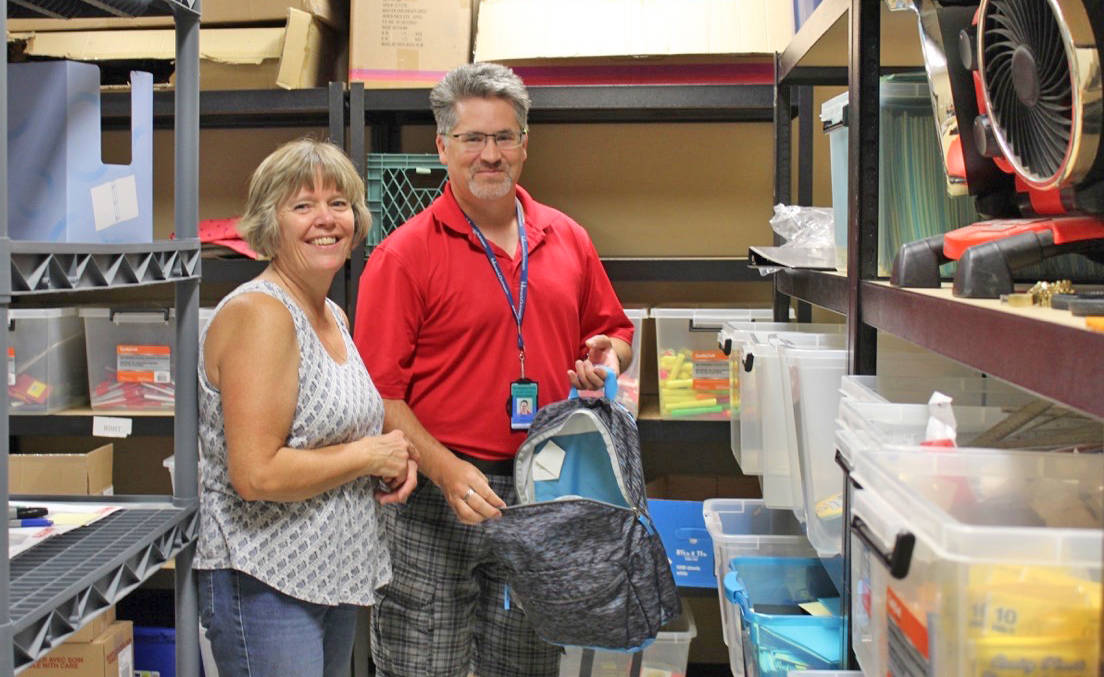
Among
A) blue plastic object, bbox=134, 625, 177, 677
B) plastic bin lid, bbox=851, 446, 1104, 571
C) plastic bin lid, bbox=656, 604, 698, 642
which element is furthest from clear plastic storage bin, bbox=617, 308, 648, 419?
plastic bin lid, bbox=851, 446, 1104, 571

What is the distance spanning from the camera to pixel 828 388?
174 cm

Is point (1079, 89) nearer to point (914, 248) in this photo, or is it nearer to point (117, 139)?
point (914, 248)

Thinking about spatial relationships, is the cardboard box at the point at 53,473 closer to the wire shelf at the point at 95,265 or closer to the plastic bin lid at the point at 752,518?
the wire shelf at the point at 95,265

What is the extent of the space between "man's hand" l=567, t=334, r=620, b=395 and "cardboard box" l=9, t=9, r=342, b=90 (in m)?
1.30

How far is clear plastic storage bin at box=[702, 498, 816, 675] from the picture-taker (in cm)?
222

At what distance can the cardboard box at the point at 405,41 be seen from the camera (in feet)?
10.2

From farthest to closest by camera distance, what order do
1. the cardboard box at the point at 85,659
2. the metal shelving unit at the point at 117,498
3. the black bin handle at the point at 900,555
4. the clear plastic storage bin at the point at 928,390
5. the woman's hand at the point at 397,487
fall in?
the cardboard box at the point at 85,659 → the woman's hand at the point at 397,487 → the clear plastic storage bin at the point at 928,390 → the metal shelving unit at the point at 117,498 → the black bin handle at the point at 900,555

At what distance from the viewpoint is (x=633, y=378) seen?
307cm

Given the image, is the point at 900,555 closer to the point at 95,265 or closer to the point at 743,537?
the point at 95,265

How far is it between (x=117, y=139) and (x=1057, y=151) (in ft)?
11.3

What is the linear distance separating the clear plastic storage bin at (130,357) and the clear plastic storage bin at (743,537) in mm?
1732

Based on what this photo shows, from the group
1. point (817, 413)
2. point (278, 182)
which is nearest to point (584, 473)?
point (817, 413)

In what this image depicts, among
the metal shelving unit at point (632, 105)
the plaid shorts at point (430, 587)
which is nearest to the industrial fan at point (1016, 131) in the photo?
the plaid shorts at point (430, 587)

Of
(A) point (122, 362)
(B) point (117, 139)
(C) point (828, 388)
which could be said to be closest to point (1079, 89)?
(C) point (828, 388)
